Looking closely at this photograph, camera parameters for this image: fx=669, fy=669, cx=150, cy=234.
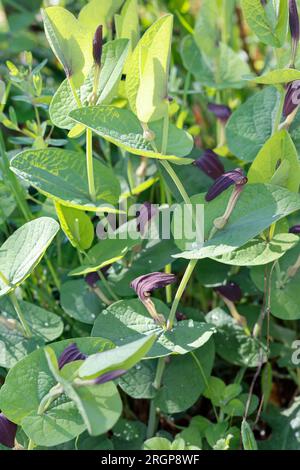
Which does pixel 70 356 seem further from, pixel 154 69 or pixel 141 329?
pixel 154 69

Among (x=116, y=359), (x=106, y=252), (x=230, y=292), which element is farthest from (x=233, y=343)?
(x=116, y=359)

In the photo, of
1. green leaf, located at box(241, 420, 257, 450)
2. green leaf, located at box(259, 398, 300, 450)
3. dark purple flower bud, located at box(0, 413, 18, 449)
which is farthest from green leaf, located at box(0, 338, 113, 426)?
green leaf, located at box(259, 398, 300, 450)

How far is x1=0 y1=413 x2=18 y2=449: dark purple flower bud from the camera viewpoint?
485mm

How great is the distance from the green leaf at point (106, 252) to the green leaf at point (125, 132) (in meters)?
0.09

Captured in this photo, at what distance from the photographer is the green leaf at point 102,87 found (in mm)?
500

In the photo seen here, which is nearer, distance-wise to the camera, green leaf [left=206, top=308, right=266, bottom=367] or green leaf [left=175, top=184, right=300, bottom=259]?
green leaf [left=175, top=184, right=300, bottom=259]

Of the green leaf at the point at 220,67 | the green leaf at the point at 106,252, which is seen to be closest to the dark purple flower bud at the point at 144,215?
the green leaf at the point at 106,252

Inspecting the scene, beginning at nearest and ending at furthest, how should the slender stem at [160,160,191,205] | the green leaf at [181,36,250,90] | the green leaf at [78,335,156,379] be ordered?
the green leaf at [78,335,156,379] → the slender stem at [160,160,191,205] → the green leaf at [181,36,250,90]

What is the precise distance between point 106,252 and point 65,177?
0.24ft

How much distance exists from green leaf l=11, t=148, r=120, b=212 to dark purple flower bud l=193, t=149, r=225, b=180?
0.29ft

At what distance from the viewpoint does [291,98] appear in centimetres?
54

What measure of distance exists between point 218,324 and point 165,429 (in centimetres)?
12

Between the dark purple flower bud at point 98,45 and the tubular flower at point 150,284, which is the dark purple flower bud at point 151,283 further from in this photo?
the dark purple flower bud at point 98,45

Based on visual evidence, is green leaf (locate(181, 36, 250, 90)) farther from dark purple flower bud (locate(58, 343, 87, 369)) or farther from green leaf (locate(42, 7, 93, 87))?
dark purple flower bud (locate(58, 343, 87, 369))
